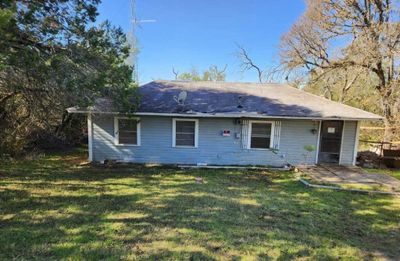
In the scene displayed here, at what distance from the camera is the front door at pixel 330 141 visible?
1026 centimetres

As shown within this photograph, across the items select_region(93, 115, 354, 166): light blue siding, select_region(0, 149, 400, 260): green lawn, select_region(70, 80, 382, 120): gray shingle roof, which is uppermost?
select_region(70, 80, 382, 120): gray shingle roof

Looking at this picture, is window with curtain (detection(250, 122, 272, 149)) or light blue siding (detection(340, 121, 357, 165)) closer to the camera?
window with curtain (detection(250, 122, 272, 149))

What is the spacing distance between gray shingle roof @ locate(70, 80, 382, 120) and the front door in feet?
2.21

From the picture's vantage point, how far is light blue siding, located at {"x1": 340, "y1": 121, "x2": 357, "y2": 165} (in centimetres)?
1015

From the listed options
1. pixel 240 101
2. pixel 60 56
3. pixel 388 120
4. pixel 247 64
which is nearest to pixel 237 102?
pixel 240 101

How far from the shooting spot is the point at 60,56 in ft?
18.0

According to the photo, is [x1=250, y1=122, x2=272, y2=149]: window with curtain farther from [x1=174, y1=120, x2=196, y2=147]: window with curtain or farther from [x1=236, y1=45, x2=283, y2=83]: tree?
[x1=236, y1=45, x2=283, y2=83]: tree

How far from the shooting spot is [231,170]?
31.2 feet

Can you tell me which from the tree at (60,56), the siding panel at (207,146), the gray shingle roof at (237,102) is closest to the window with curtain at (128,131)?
the siding panel at (207,146)

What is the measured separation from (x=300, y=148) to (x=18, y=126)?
10.4 metres

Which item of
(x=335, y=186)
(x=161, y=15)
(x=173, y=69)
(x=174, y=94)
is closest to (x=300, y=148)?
(x=335, y=186)

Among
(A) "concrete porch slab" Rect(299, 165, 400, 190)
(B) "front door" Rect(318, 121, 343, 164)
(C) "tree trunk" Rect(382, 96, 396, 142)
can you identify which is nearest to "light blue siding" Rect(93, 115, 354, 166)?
(B) "front door" Rect(318, 121, 343, 164)

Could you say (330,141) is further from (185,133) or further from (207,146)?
(185,133)

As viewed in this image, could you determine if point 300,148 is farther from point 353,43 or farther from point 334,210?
point 353,43
